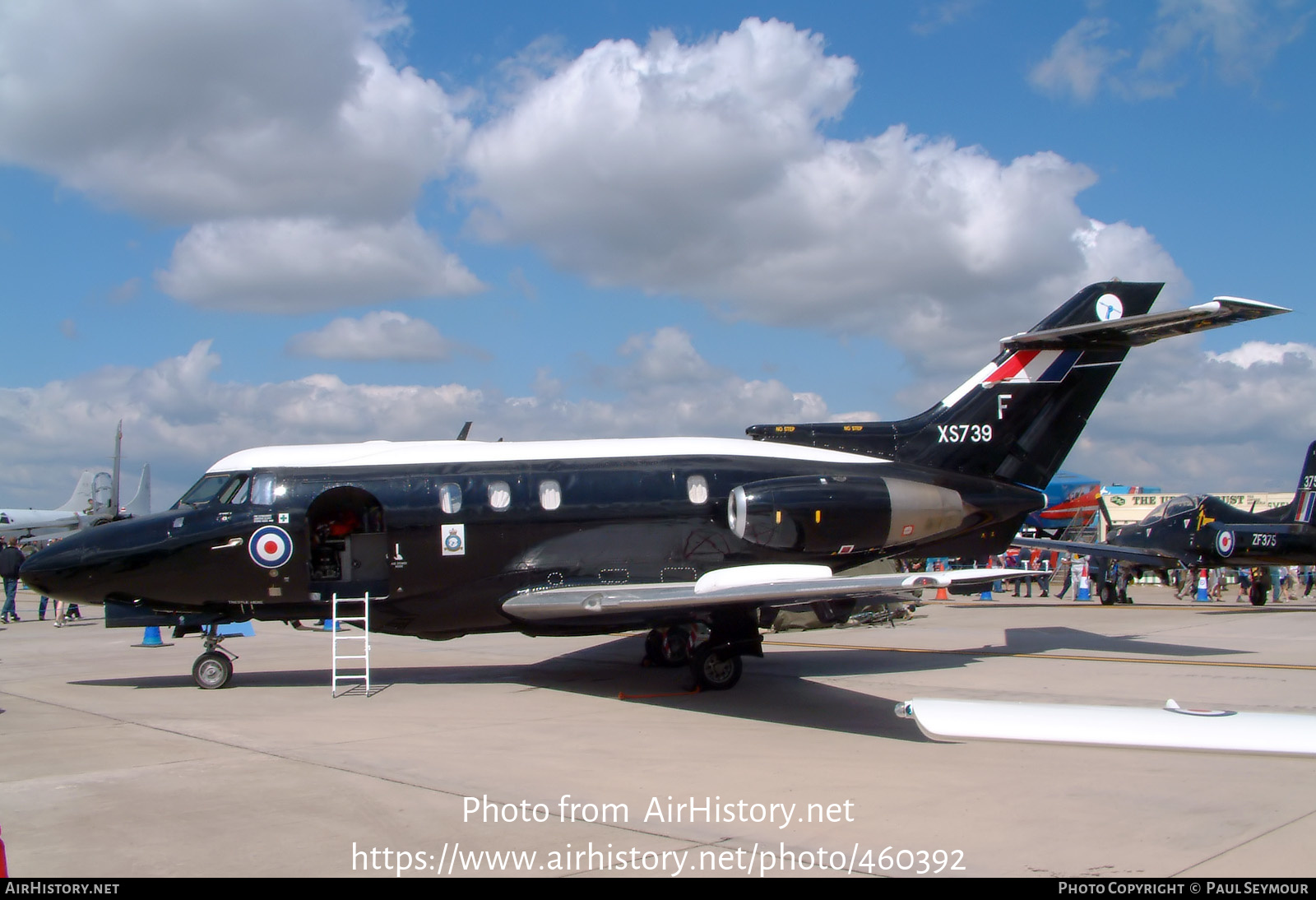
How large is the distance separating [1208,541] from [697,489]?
2004cm

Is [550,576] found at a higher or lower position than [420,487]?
lower

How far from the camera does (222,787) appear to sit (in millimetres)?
7277

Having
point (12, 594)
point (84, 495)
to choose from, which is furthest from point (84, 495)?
point (12, 594)

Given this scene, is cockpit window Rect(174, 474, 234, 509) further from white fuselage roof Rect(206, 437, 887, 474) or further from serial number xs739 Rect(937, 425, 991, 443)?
serial number xs739 Rect(937, 425, 991, 443)

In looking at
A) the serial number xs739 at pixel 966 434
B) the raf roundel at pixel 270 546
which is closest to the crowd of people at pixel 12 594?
the raf roundel at pixel 270 546

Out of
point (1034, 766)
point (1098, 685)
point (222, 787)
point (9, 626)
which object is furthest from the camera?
point (9, 626)

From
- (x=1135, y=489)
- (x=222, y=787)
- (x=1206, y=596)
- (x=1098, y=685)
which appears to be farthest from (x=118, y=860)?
(x=1135, y=489)

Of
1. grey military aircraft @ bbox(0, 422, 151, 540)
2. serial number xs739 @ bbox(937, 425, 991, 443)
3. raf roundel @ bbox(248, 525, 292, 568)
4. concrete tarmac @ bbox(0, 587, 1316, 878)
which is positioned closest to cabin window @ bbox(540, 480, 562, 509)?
concrete tarmac @ bbox(0, 587, 1316, 878)

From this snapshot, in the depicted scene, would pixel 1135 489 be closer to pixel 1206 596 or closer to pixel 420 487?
pixel 1206 596

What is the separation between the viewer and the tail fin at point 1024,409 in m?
15.1

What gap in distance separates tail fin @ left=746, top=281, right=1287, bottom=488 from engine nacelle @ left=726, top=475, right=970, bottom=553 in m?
1.66

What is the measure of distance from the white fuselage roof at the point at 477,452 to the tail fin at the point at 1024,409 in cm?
112

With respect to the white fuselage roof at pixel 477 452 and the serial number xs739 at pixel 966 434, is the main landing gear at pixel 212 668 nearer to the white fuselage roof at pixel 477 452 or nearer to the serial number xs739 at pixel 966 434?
the white fuselage roof at pixel 477 452
